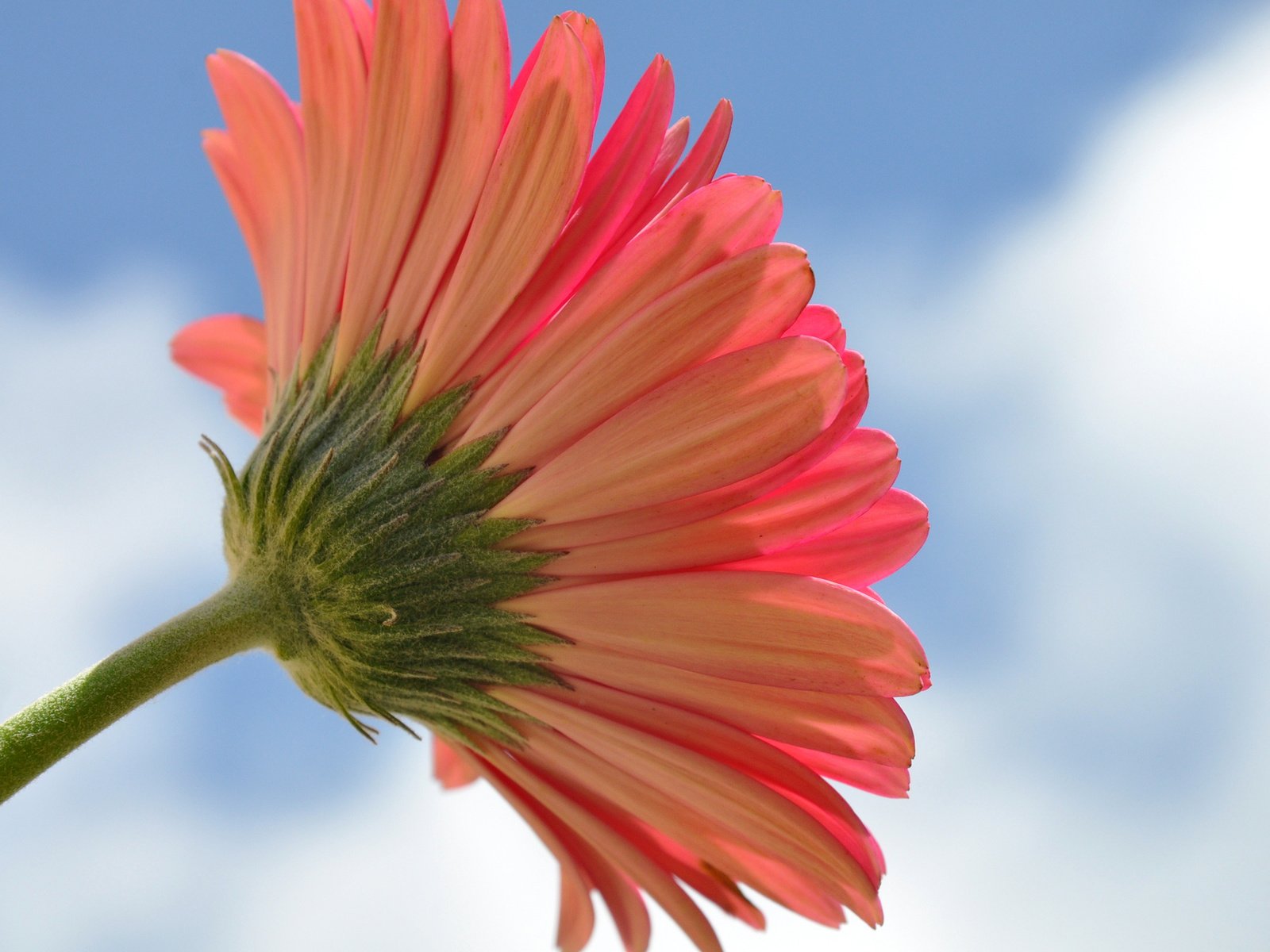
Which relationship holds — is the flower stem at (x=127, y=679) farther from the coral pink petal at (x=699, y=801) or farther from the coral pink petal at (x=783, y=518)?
the coral pink petal at (x=783, y=518)

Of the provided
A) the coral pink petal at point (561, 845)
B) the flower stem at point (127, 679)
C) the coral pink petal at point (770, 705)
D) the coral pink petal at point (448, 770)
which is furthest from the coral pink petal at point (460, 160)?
the coral pink petal at point (448, 770)

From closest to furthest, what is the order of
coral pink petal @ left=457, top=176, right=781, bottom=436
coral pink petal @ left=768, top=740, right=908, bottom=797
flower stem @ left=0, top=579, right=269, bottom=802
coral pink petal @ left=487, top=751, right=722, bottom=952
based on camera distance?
flower stem @ left=0, top=579, right=269, bottom=802, coral pink petal @ left=457, top=176, right=781, bottom=436, coral pink petal @ left=768, top=740, right=908, bottom=797, coral pink petal @ left=487, top=751, right=722, bottom=952

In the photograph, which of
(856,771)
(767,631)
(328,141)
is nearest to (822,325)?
(767,631)

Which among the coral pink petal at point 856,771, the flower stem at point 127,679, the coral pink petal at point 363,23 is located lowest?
the flower stem at point 127,679

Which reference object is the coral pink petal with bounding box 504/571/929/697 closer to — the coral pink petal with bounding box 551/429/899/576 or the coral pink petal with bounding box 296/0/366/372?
the coral pink petal with bounding box 551/429/899/576

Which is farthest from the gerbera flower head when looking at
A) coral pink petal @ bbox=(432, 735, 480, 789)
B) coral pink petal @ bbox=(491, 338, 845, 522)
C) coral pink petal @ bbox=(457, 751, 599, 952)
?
coral pink petal @ bbox=(432, 735, 480, 789)

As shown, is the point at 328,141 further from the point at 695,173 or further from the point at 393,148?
the point at 695,173
